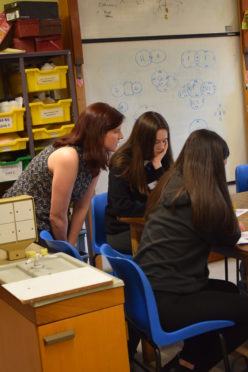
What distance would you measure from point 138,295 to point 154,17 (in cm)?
295

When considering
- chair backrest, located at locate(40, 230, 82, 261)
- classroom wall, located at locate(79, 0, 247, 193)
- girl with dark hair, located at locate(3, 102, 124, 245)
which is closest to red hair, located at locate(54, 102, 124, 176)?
girl with dark hair, located at locate(3, 102, 124, 245)

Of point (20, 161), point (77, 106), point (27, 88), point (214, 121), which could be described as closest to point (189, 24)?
point (214, 121)

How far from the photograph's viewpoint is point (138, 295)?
2.16 meters

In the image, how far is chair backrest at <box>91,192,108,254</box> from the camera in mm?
3486

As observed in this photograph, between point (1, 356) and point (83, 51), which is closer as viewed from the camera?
point (1, 356)

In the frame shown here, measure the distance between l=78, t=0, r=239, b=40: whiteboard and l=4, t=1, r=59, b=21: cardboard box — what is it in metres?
0.35

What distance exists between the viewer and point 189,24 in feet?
15.4

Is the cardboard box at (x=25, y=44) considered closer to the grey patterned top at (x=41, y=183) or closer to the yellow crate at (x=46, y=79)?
the yellow crate at (x=46, y=79)

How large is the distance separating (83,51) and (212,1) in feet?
4.17

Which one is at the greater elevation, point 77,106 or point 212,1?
point 212,1

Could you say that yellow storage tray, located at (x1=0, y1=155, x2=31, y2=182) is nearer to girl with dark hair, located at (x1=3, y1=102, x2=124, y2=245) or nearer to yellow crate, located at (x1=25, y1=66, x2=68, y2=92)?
yellow crate, located at (x1=25, y1=66, x2=68, y2=92)

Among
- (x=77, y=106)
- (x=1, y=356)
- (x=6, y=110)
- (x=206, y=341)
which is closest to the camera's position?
(x=1, y=356)

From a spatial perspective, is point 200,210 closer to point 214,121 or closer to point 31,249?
point 31,249

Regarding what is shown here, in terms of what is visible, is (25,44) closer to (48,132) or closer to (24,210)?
(48,132)
